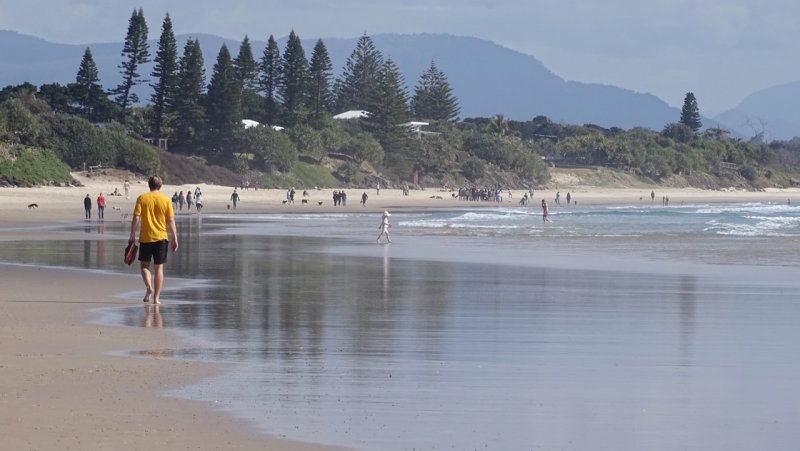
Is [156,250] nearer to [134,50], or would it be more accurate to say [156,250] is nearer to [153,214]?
[153,214]

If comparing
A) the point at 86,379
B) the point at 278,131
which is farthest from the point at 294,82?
the point at 86,379

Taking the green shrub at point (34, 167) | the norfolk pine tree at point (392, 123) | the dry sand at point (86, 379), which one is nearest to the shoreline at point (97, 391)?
the dry sand at point (86, 379)

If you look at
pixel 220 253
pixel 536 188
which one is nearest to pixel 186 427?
pixel 220 253

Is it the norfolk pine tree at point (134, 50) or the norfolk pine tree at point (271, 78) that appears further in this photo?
the norfolk pine tree at point (271, 78)

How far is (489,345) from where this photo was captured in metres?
10.8

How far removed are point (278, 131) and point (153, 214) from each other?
7107 centimetres

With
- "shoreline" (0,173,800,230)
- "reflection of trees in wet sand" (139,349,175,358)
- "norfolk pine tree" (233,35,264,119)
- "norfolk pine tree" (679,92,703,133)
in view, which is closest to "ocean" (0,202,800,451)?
"reflection of trees in wet sand" (139,349,175,358)

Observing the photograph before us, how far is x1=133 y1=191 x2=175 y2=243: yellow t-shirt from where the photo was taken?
13055 mm

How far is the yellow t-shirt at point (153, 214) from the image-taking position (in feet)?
42.8

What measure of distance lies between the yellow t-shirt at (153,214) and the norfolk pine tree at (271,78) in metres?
79.7

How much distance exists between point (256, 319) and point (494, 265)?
985 cm

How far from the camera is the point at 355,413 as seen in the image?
297 inches

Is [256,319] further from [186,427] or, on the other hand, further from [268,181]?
[268,181]

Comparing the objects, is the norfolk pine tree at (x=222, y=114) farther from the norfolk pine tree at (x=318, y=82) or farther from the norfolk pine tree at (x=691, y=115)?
the norfolk pine tree at (x=691, y=115)
